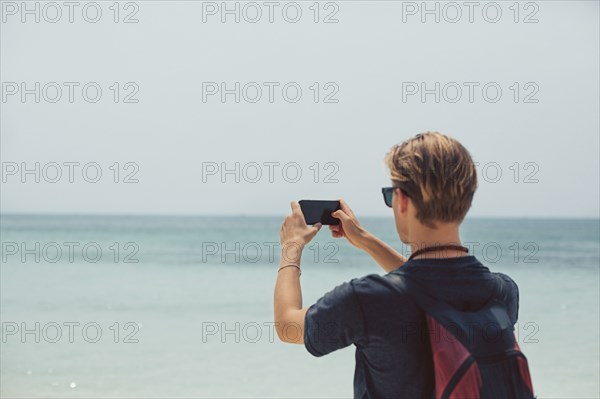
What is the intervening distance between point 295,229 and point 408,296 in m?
0.29

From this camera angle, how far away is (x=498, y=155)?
20547 mm

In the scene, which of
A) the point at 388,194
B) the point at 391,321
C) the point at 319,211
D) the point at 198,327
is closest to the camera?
the point at 391,321

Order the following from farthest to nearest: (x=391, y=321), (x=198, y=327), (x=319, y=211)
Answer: (x=198, y=327), (x=319, y=211), (x=391, y=321)

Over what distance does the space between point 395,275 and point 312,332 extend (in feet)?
0.51

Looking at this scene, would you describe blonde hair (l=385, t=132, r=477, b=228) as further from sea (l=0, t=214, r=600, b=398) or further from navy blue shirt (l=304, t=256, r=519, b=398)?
sea (l=0, t=214, r=600, b=398)

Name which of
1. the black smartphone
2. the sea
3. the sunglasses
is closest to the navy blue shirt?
the sunglasses

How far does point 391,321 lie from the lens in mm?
1054

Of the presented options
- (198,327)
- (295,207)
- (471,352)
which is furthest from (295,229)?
(198,327)

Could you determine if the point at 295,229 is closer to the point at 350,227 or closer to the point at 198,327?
the point at 350,227

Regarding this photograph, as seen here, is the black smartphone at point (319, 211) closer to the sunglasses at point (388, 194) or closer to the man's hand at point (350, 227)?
the man's hand at point (350, 227)

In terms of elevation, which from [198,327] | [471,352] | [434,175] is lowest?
[198,327]

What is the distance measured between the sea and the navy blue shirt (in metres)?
1.77

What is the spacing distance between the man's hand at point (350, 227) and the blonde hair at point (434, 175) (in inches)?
10.6

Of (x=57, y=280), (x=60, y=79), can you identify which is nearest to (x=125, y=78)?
(x=60, y=79)
